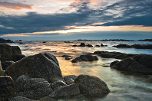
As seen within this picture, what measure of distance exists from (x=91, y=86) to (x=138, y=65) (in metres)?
6.60

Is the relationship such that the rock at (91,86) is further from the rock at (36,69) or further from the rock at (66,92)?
the rock at (36,69)

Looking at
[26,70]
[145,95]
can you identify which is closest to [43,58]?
[26,70]

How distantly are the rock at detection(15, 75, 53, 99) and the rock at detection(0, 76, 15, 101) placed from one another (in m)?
0.65

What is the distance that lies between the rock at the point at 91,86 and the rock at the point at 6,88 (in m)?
2.79

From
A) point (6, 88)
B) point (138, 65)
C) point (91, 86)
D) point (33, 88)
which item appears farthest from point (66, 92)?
point (138, 65)

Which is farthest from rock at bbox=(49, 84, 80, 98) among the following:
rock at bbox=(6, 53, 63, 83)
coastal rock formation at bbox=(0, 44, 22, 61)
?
coastal rock formation at bbox=(0, 44, 22, 61)

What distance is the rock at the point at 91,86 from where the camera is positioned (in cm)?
577

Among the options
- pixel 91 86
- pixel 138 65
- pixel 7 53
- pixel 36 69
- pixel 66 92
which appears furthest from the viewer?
pixel 7 53

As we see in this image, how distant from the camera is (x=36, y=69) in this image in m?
6.69

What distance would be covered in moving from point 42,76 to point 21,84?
1.16 metres

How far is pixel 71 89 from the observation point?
5.64 m

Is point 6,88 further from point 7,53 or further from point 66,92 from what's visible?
point 7,53

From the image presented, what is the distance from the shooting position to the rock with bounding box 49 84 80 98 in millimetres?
5389

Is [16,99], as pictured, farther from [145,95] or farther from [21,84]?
[145,95]
